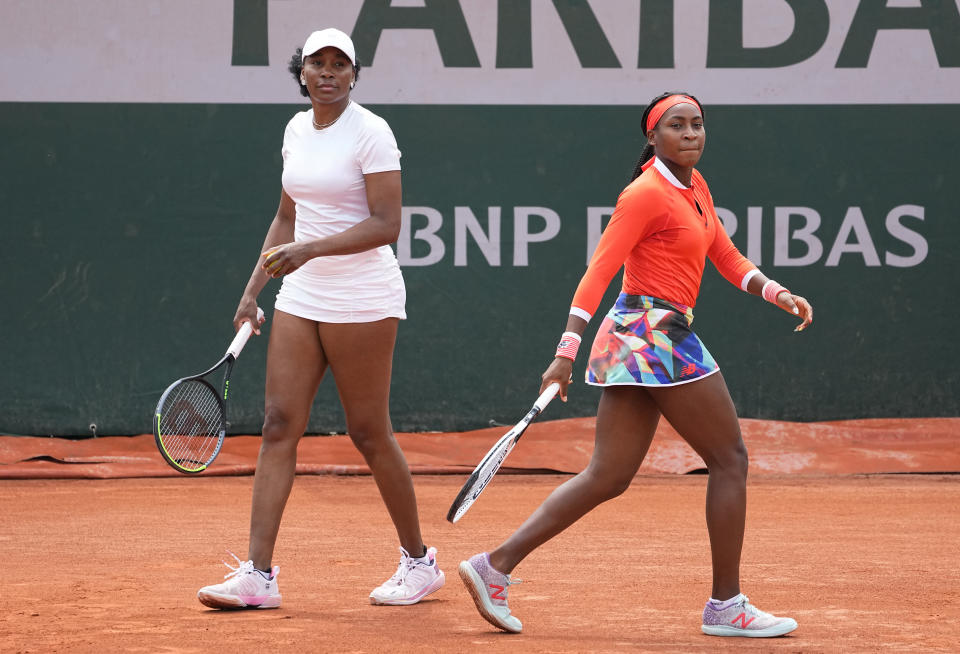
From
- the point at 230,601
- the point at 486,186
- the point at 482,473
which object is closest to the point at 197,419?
the point at 230,601

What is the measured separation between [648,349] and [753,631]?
0.92 meters

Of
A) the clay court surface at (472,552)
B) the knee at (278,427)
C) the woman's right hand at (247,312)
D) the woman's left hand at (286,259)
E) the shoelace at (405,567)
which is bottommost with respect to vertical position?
the clay court surface at (472,552)

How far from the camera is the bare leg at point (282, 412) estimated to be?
4.26 m

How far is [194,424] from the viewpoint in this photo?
15.7 ft

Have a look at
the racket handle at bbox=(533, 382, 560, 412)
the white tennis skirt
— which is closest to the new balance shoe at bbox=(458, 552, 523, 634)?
the racket handle at bbox=(533, 382, 560, 412)

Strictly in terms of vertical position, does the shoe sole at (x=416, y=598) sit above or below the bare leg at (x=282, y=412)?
below

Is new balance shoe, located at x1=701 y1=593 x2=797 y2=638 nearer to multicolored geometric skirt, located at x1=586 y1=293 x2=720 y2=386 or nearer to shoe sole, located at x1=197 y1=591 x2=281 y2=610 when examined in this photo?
multicolored geometric skirt, located at x1=586 y1=293 x2=720 y2=386

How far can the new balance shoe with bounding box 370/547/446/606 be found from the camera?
4418mm

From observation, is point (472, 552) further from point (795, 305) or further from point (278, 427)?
point (795, 305)

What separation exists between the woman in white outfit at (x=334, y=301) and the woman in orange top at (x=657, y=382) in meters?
0.73

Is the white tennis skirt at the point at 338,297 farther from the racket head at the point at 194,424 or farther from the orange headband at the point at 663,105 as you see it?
the orange headband at the point at 663,105

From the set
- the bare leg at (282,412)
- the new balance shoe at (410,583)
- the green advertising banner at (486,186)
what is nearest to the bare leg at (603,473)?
the new balance shoe at (410,583)

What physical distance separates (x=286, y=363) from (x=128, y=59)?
17.0 feet

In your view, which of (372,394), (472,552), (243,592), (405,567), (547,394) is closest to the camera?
(547,394)
